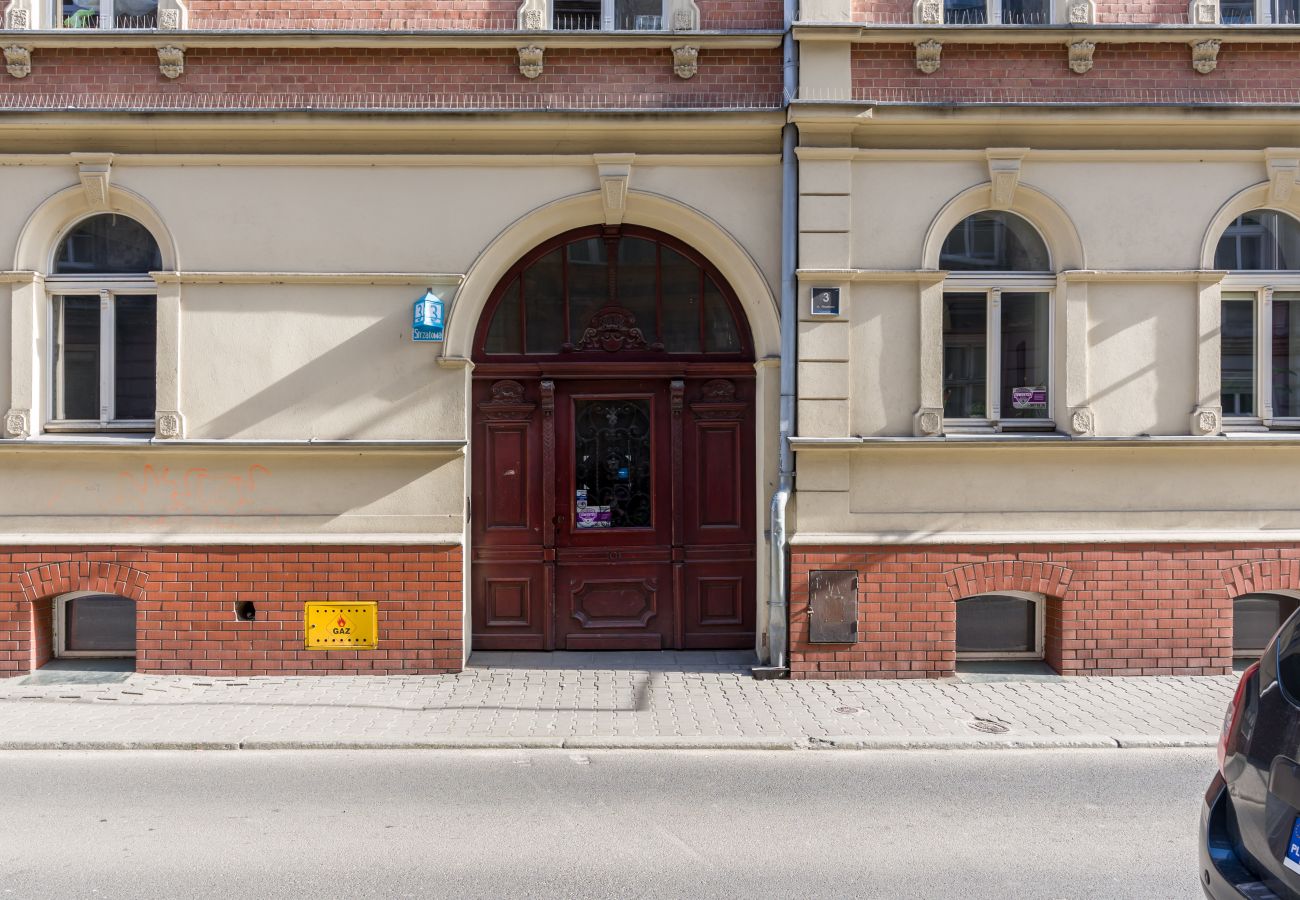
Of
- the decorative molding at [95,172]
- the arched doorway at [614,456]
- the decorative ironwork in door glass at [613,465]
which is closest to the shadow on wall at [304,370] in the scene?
the arched doorway at [614,456]

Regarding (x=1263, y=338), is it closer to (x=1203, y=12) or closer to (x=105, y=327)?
(x=1203, y=12)

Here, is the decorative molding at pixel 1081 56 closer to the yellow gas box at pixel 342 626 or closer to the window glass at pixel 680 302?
the window glass at pixel 680 302

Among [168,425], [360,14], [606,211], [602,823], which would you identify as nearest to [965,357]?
[606,211]

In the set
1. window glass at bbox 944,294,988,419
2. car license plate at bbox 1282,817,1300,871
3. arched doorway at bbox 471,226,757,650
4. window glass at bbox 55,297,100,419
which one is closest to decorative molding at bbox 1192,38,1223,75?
window glass at bbox 944,294,988,419

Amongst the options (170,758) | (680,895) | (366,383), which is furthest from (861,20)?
(170,758)

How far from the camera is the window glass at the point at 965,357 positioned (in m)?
8.09

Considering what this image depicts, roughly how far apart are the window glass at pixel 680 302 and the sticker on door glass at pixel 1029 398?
2808 millimetres

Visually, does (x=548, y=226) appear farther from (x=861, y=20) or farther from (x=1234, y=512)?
(x=1234, y=512)

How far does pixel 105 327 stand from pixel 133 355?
1.07 ft

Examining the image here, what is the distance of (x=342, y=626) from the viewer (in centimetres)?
782

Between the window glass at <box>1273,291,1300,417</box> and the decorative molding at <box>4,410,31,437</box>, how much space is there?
1058 cm

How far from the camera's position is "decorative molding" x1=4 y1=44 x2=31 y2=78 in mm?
7703

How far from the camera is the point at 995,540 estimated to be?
7789 millimetres

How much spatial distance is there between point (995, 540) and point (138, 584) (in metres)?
7.12
